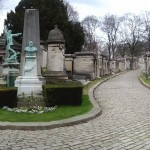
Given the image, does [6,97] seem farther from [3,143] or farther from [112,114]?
[3,143]

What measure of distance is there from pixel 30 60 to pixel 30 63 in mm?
126

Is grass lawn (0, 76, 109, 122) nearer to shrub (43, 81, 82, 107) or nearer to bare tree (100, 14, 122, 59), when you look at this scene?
shrub (43, 81, 82, 107)

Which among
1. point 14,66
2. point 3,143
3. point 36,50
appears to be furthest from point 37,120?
point 14,66

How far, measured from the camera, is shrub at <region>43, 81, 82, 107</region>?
39.1ft

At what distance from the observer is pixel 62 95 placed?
39.7ft

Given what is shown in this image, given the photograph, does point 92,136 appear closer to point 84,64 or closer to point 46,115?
point 46,115

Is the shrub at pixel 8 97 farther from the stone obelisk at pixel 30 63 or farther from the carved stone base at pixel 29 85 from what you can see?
the carved stone base at pixel 29 85

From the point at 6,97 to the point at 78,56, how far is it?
2555cm

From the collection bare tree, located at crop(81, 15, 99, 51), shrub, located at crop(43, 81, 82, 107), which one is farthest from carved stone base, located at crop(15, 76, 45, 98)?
bare tree, located at crop(81, 15, 99, 51)

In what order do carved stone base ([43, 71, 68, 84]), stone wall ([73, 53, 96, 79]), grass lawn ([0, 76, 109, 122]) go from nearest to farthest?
1. grass lawn ([0, 76, 109, 122])
2. carved stone base ([43, 71, 68, 84])
3. stone wall ([73, 53, 96, 79])

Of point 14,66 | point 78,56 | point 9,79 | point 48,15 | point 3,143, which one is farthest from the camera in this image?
point 48,15

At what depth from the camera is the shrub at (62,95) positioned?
11.9 m

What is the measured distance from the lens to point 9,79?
1686 centimetres

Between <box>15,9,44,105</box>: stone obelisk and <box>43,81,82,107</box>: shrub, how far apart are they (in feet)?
4.15
